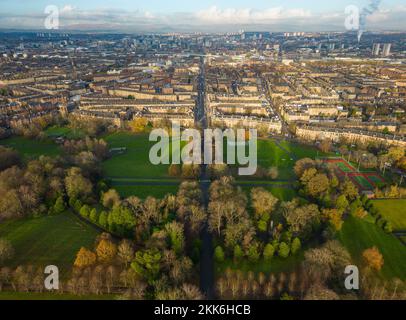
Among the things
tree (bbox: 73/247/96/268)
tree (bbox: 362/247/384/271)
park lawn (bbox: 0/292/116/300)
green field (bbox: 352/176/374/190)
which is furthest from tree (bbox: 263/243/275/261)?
green field (bbox: 352/176/374/190)

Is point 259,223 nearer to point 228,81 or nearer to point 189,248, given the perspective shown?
point 189,248

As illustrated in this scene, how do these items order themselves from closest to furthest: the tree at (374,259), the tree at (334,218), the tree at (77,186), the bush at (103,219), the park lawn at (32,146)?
1. the tree at (374,259)
2. the tree at (334,218)
3. the bush at (103,219)
4. the tree at (77,186)
5. the park lawn at (32,146)

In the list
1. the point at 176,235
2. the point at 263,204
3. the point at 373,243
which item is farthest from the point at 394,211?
the point at 176,235

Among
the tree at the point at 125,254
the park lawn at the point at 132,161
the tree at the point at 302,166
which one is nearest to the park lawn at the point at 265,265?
the tree at the point at 125,254

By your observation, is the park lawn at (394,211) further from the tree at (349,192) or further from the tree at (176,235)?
the tree at (176,235)

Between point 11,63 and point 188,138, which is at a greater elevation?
point 11,63
